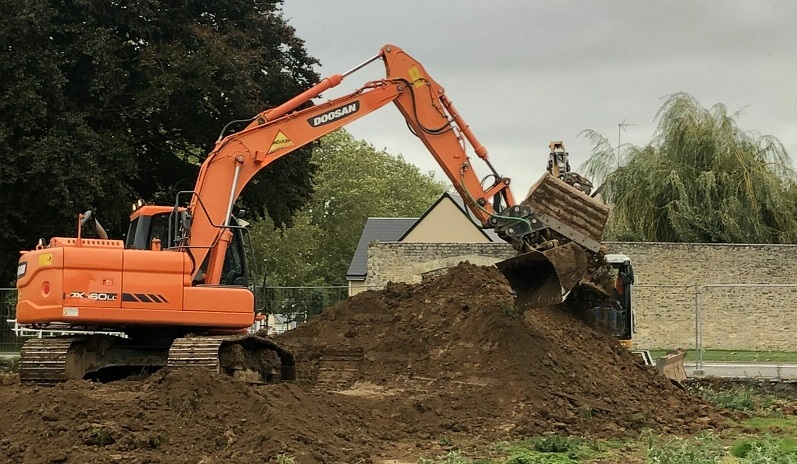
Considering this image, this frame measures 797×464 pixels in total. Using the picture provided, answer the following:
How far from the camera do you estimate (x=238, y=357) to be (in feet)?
36.5

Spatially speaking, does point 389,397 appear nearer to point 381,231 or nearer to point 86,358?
point 86,358

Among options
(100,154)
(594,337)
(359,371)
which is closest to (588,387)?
(594,337)

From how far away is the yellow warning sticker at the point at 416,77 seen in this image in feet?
44.1

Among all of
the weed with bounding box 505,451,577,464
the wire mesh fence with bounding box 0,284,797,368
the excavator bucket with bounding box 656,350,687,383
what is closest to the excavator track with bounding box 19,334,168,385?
the weed with bounding box 505,451,577,464

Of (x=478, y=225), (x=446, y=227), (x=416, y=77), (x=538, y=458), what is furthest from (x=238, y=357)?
(x=446, y=227)

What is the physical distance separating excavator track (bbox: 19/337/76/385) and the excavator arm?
1.72m

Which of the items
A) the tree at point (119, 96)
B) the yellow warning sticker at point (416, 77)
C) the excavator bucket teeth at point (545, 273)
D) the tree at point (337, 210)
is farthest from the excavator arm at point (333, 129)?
the tree at point (337, 210)

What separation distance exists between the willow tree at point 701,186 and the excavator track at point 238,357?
22.5 m

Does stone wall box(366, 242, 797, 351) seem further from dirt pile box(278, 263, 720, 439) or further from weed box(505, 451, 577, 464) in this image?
weed box(505, 451, 577, 464)

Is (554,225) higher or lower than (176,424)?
higher

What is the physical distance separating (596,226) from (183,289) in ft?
17.4

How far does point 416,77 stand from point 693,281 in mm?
16882

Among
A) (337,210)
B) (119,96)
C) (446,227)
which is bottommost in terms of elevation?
(446,227)

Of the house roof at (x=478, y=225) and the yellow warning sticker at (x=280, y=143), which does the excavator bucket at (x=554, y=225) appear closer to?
the house roof at (x=478, y=225)
